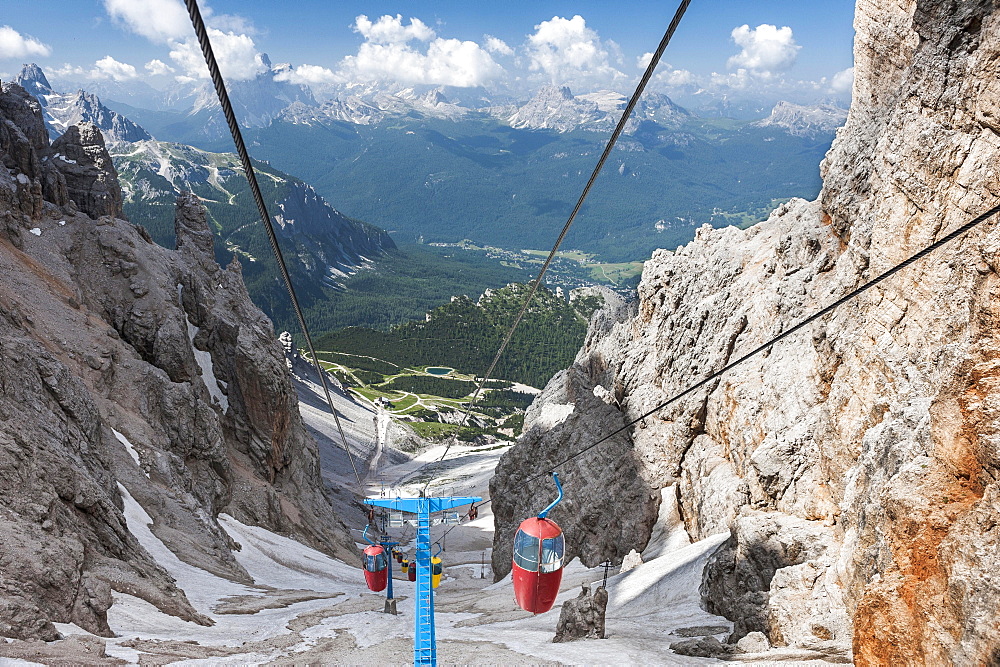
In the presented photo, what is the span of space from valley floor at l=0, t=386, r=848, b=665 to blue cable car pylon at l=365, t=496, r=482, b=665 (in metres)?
1.00

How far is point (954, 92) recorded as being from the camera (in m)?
19.6

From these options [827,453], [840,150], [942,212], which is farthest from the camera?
[840,150]

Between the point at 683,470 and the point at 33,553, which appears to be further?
the point at 683,470

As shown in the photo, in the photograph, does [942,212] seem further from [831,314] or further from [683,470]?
[683,470]

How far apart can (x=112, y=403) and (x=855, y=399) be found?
4380 centimetres

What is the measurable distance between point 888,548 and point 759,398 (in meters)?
20.7

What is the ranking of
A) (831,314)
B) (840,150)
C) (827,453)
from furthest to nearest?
(840,150) → (831,314) → (827,453)

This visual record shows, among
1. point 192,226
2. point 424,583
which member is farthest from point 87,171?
point 424,583

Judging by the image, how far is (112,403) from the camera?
41.6 metres

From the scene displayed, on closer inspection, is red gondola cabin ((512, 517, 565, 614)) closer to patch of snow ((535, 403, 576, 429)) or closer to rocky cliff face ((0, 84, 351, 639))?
rocky cliff face ((0, 84, 351, 639))

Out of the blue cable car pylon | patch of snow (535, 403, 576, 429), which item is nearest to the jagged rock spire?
patch of snow (535, 403, 576, 429)

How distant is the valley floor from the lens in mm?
20359

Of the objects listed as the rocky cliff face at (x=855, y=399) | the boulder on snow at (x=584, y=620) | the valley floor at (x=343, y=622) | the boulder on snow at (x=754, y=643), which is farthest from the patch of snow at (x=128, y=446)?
the boulder on snow at (x=754, y=643)

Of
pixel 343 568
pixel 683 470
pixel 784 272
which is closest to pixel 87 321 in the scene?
pixel 343 568
